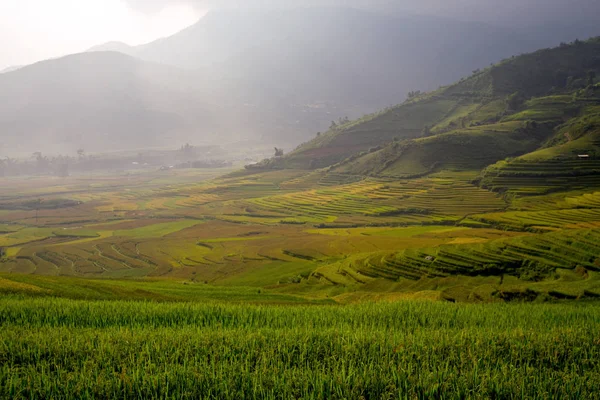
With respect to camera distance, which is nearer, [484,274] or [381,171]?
[484,274]

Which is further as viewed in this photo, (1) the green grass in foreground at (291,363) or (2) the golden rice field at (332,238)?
(2) the golden rice field at (332,238)

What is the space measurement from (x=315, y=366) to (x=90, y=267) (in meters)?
79.8

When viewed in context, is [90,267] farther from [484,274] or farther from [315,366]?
[315,366]

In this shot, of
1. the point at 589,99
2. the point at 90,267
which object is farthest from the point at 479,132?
the point at 90,267

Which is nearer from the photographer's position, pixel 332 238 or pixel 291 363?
pixel 291 363

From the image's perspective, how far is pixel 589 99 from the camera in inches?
7539

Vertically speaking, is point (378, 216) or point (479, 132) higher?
point (479, 132)

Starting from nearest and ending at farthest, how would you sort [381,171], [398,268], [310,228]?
[398,268] → [310,228] → [381,171]

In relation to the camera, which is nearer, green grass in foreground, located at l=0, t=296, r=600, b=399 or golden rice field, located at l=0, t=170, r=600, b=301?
green grass in foreground, located at l=0, t=296, r=600, b=399

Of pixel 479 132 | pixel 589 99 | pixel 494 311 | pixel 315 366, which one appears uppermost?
pixel 589 99

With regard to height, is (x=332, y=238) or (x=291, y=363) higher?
(x=291, y=363)

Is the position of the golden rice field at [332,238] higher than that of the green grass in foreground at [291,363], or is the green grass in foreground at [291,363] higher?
the green grass in foreground at [291,363]

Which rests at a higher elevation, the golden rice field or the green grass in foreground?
the green grass in foreground

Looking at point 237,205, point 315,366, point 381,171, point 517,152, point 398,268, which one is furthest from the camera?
point 381,171
